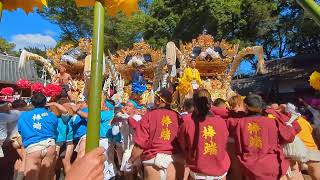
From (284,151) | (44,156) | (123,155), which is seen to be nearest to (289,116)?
(284,151)

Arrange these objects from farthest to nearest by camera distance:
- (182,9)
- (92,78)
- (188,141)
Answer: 1. (182,9)
2. (188,141)
3. (92,78)

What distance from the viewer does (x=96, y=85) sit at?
1168 mm

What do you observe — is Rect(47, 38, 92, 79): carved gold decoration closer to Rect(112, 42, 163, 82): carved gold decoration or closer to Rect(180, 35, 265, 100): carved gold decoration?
Rect(112, 42, 163, 82): carved gold decoration

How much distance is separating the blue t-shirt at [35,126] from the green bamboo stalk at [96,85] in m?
4.86

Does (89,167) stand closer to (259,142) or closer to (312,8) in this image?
(312,8)

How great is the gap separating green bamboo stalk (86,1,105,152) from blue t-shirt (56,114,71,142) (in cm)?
562

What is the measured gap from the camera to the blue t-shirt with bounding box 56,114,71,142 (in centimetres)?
669

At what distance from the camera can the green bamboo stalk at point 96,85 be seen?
3.76ft

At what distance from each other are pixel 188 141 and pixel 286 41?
22031mm

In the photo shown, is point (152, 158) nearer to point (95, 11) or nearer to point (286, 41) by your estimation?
point (95, 11)

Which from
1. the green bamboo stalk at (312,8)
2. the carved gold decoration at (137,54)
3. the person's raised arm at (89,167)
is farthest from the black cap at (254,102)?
the carved gold decoration at (137,54)

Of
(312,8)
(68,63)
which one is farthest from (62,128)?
(68,63)

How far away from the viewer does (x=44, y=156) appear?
5922 millimetres

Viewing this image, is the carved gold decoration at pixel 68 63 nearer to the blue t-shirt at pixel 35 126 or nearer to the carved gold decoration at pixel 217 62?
the carved gold decoration at pixel 217 62
